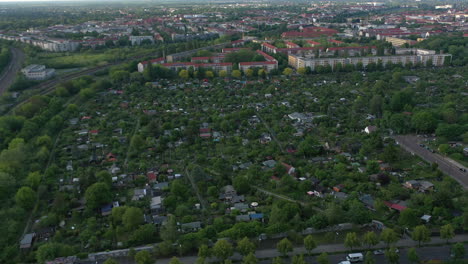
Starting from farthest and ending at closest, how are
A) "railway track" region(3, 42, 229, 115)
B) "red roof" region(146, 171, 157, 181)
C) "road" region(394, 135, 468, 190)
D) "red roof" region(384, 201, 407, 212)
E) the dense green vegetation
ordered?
1. "railway track" region(3, 42, 229, 115)
2. "red roof" region(146, 171, 157, 181)
3. "road" region(394, 135, 468, 190)
4. "red roof" region(384, 201, 407, 212)
5. the dense green vegetation

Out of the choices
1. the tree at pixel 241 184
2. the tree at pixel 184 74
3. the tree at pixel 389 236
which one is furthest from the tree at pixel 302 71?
the tree at pixel 389 236

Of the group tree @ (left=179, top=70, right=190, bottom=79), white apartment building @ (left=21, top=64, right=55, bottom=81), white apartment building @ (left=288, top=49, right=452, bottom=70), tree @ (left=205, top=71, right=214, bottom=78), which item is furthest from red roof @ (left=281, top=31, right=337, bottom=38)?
white apartment building @ (left=21, top=64, right=55, bottom=81)

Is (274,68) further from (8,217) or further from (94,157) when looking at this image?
(8,217)

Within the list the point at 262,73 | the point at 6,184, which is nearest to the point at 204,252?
the point at 6,184

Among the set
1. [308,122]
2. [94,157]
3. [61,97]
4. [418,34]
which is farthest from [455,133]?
[418,34]

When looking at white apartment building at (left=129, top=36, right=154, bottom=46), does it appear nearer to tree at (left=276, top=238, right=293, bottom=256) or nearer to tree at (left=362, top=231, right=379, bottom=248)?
tree at (left=276, top=238, right=293, bottom=256)

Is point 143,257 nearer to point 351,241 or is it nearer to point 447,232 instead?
point 351,241
